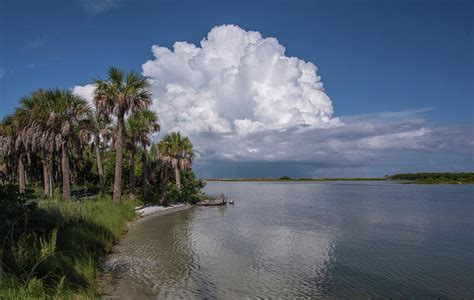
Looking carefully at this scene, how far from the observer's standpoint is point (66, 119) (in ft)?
111

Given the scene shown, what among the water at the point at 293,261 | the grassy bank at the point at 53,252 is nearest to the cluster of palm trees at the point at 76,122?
the water at the point at 293,261

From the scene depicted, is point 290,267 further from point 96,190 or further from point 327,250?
point 96,190

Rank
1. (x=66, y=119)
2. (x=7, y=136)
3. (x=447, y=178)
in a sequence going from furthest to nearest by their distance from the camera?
1. (x=447, y=178)
2. (x=7, y=136)
3. (x=66, y=119)

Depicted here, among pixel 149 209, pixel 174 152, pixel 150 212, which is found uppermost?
pixel 174 152

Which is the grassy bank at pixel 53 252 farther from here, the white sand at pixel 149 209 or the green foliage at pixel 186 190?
the green foliage at pixel 186 190

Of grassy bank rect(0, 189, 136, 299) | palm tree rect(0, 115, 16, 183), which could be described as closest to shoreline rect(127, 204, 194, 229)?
grassy bank rect(0, 189, 136, 299)

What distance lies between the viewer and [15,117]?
4028 cm

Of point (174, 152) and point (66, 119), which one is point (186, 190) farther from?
point (66, 119)

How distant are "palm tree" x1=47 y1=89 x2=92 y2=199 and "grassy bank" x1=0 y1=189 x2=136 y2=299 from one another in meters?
14.2

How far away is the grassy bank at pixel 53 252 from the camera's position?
30.0 feet

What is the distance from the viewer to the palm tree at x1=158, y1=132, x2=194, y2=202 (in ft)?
152

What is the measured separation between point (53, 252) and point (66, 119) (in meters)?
25.7

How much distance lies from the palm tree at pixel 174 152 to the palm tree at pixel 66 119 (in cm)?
1265

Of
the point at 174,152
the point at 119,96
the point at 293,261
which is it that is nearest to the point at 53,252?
the point at 293,261
